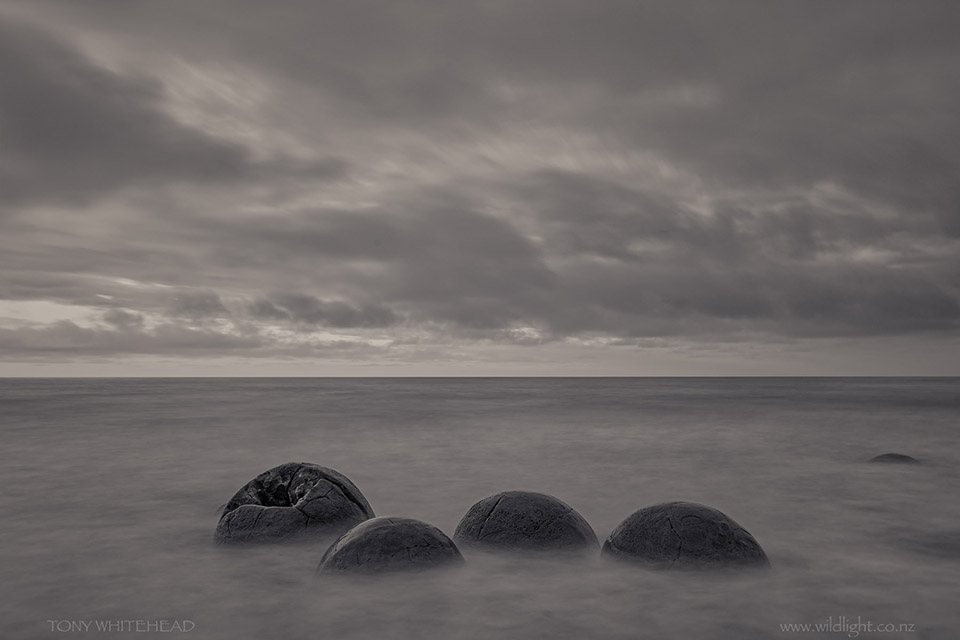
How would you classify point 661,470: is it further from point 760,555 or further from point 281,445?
point 281,445

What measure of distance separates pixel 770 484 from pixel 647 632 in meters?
10.2

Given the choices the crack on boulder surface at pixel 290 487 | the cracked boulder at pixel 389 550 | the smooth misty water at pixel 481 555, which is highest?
the crack on boulder surface at pixel 290 487

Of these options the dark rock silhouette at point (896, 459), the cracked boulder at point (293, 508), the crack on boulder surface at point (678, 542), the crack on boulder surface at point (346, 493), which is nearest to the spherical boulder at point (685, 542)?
the crack on boulder surface at point (678, 542)

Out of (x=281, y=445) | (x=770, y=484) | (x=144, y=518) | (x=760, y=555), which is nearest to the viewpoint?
(x=760, y=555)

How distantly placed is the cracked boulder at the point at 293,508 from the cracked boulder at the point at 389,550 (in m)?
1.13

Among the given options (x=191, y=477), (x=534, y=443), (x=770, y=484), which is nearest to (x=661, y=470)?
(x=770, y=484)

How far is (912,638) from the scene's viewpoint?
554 cm

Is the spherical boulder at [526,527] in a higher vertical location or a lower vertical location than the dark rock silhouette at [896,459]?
higher

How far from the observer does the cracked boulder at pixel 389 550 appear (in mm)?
6523

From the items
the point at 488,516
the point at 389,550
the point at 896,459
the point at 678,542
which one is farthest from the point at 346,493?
the point at 896,459

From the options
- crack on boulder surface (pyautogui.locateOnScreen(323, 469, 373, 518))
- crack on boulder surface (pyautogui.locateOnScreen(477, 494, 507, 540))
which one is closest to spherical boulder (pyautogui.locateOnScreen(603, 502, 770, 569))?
crack on boulder surface (pyautogui.locateOnScreen(477, 494, 507, 540))

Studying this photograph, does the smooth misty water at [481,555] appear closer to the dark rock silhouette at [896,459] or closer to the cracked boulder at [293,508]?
the cracked boulder at [293,508]

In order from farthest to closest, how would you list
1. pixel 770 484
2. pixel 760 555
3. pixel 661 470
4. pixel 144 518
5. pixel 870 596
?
1. pixel 661 470
2. pixel 770 484
3. pixel 144 518
4. pixel 760 555
5. pixel 870 596

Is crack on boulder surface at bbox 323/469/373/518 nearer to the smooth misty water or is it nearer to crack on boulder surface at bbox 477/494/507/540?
the smooth misty water
